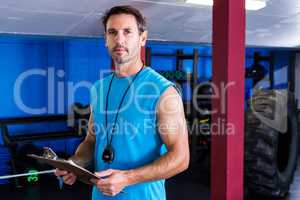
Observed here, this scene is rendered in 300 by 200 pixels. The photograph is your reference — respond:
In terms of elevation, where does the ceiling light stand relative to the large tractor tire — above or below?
above

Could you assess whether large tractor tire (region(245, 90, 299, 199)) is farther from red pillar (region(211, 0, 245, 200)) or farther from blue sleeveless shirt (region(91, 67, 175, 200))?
blue sleeveless shirt (region(91, 67, 175, 200))

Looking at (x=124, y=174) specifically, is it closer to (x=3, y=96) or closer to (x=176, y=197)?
(x=176, y=197)

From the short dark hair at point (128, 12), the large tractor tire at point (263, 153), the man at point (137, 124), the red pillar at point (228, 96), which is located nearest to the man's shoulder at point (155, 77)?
the man at point (137, 124)

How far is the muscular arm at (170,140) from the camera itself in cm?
98

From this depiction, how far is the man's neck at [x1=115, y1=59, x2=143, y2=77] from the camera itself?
1.13 meters

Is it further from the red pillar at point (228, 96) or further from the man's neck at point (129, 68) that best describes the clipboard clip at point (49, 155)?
the red pillar at point (228, 96)

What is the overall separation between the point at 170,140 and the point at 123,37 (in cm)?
36

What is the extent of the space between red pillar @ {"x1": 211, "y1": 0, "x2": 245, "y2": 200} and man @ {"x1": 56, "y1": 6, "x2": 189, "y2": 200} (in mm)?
715

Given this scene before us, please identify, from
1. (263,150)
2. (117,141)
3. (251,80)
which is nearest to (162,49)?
(251,80)

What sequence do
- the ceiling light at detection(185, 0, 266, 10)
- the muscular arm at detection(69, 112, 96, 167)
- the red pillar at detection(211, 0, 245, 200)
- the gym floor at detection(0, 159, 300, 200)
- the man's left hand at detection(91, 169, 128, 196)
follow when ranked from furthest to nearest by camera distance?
the gym floor at detection(0, 159, 300, 200) < the ceiling light at detection(185, 0, 266, 10) < the red pillar at detection(211, 0, 245, 200) < the muscular arm at detection(69, 112, 96, 167) < the man's left hand at detection(91, 169, 128, 196)

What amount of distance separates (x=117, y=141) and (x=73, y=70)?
126 inches

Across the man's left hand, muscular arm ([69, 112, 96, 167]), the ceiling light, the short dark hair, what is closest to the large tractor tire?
the ceiling light

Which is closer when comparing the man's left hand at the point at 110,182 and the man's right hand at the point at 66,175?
the man's left hand at the point at 110,182

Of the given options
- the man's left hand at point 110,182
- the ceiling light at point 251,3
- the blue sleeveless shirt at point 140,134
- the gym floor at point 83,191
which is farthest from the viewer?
the gym floor at point 83,191
